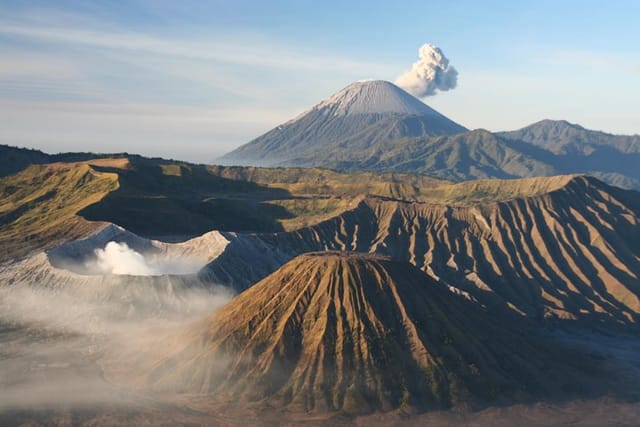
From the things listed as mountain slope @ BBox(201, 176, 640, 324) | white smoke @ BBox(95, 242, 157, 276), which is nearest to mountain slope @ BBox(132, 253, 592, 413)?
white smoke @ BBox(95, 242, 157, 276)

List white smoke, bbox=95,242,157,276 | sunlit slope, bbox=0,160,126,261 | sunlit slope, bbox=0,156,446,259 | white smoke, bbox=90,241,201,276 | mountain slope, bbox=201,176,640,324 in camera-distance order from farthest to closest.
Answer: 1. sunlit slope, bbox=0,156,446,259
2. mountain slope, bbox=201,176,640,324
3. sunlit slope, bbox=0,160,126,261
4. white smoke, bbox=90,241,201,276
5. white smoke, bbox=95,242,157,276

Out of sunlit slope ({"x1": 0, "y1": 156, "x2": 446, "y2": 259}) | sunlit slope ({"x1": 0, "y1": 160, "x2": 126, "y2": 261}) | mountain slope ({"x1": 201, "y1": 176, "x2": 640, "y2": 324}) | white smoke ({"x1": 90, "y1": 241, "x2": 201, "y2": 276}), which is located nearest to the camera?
white smoke ({"x1": 90, "y1": 241, "x2": 201, "y2": 276})

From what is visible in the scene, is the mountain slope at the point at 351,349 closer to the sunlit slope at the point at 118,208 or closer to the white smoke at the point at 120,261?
the white smoke at the point at 120,261

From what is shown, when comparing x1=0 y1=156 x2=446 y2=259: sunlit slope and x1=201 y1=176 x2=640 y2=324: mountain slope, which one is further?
x1=0 y1=156 x2=446 y2=259: sunlit slope

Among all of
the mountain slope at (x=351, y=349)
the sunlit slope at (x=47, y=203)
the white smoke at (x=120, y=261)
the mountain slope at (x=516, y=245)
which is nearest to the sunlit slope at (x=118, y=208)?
the sunlit slope at (x=47, y=203)

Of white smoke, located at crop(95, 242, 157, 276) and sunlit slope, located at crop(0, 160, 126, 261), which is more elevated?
sunlit slope, located at crop(0, 160, 126, 261)

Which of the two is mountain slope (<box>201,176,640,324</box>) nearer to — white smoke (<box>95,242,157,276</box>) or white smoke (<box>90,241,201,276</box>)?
white smoke (<box>90,241,201,276</box>)

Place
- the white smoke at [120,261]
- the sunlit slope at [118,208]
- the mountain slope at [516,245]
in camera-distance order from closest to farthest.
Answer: the white smoke at [120,261], the mountain slope at [516,245], the sunlit slope at [118,208]
